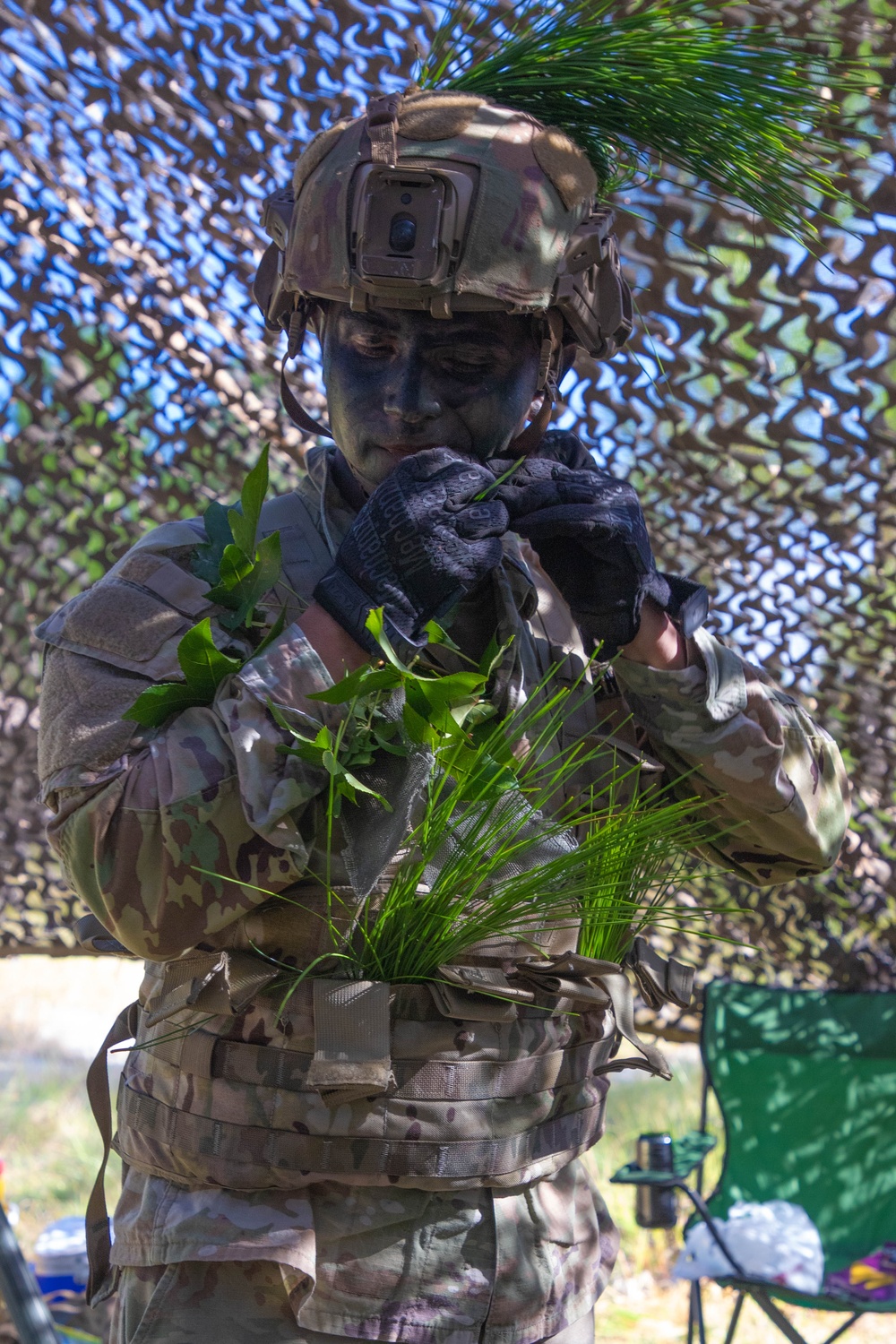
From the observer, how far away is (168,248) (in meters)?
2.88

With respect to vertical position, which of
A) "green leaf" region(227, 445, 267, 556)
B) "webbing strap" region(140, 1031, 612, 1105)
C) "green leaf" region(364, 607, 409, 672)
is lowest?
"webbing strap" region(140, 1031, 612, 1105)

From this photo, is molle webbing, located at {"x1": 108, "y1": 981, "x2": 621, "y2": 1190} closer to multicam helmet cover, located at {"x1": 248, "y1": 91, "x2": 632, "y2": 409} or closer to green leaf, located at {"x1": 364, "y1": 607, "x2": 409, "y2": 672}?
green leaf, located at {"x1": 364, "y1": 607, "x2": 409, "y2": 672}

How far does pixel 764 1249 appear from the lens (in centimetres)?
279

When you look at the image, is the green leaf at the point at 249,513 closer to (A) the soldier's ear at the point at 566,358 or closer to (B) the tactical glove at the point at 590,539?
(B) the tactical glove at the point at 590,539

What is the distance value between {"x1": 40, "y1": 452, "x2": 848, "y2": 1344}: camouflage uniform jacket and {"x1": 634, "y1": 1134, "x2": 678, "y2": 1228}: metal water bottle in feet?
3.99

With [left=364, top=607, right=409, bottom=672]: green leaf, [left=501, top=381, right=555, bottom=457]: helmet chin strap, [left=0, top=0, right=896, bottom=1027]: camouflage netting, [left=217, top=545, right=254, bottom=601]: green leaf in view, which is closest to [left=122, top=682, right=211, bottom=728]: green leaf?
[left=217, top=545, right=254, bottom=601]: green leaf

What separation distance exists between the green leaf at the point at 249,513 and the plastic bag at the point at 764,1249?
213 centimetres

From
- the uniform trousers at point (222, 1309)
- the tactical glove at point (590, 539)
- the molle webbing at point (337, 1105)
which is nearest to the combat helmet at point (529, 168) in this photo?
the tactical glove at point (590, 539)

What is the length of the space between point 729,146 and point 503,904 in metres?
1.02

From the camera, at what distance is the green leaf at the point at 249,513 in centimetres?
125

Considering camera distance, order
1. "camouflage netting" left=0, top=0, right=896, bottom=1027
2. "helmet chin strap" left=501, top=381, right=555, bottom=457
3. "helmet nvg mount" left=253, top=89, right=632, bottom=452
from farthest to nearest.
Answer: "camouflage netting" left=0, top=0, right=896, bottom=1027 < "helmet chin strap" left=501, top=381, right=555, bottom=457 < "helmet nvg mount" left=253, top=89, right=632, bottom=452

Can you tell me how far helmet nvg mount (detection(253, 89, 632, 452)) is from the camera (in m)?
1.38

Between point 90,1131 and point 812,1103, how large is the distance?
3.21 metres

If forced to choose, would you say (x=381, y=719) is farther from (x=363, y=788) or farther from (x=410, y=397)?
(x=410, y=397)
